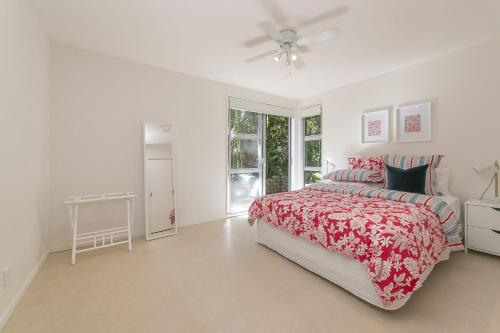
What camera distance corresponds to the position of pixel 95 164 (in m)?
2.77

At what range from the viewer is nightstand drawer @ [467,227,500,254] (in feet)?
7.39

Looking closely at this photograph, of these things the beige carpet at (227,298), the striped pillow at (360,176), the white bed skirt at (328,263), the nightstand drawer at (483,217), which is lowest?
the beige carpet at (227,298)

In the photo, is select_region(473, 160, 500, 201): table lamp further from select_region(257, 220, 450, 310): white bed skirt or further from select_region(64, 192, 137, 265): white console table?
select_region(64, 192, 137, 265): white console table

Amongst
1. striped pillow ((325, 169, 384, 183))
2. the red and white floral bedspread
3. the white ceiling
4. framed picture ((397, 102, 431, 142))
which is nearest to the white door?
the white ceiling

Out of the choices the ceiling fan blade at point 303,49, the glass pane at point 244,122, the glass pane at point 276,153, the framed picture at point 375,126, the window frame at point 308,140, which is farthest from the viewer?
the glass pane at point 276,153

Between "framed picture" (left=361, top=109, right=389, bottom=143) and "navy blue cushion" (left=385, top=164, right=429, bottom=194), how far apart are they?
0.90 metres

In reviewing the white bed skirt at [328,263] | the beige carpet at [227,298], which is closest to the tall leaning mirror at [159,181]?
the beige carpet at [227,298]

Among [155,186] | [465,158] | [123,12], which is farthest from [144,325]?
[465,158]

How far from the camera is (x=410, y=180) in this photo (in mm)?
2615

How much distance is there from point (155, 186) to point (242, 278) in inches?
73.4

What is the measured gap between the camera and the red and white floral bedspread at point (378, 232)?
146cm

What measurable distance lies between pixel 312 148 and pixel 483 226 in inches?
115

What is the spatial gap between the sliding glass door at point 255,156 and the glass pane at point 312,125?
0.40m

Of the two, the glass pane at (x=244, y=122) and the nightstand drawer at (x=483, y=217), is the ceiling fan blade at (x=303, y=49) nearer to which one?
the glass pane at (x=244, y=122)
